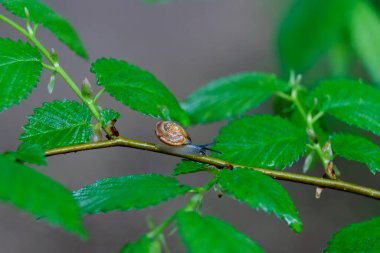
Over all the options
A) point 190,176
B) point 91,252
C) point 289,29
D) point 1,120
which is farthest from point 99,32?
point 289,29

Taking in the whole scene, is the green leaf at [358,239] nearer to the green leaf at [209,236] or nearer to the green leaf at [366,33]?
the green leaf at [209,236]

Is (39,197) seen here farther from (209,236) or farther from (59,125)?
(59,125)

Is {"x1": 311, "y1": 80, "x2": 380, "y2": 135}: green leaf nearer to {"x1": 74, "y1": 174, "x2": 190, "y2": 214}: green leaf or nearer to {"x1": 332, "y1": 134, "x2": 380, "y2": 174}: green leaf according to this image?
{"x1": 332, "y1": 134, "x2": 380, "y2": 174}: green leaf

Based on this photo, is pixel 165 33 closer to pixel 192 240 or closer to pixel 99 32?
pixel 99 32

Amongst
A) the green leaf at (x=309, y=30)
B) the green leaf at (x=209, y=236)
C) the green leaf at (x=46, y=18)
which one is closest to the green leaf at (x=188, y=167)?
the green leaf at (x=209, y=236)

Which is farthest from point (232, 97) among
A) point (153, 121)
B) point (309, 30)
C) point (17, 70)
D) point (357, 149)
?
point (153, 121)
